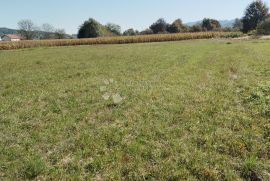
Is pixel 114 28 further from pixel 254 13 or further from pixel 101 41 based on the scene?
pixel 101 41

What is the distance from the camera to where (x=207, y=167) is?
15.1 feet

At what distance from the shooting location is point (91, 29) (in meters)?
79.6

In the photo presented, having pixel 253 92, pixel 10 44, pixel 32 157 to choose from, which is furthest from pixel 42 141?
pixel 10 44

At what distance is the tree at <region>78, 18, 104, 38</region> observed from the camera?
261 feet

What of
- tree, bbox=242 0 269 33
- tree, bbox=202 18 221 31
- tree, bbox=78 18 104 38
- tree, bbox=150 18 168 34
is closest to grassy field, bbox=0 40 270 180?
tree, bbox=78 18 104 38

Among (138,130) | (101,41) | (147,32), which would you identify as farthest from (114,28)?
A: (138,130)

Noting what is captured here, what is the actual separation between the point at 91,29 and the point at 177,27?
1204 inches

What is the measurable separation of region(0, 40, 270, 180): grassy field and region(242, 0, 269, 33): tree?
8313cm

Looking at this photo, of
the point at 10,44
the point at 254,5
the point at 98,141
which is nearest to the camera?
the point at 98,141

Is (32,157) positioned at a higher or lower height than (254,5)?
lower

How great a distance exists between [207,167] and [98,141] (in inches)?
84.8

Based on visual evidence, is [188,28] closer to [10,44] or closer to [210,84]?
[10,44]

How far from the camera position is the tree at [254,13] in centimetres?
8769

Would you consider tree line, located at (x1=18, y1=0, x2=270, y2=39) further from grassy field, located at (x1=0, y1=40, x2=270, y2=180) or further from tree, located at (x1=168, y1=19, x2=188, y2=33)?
grassy field, located at (x1=0, y1=40, x2=270, y2=180)
